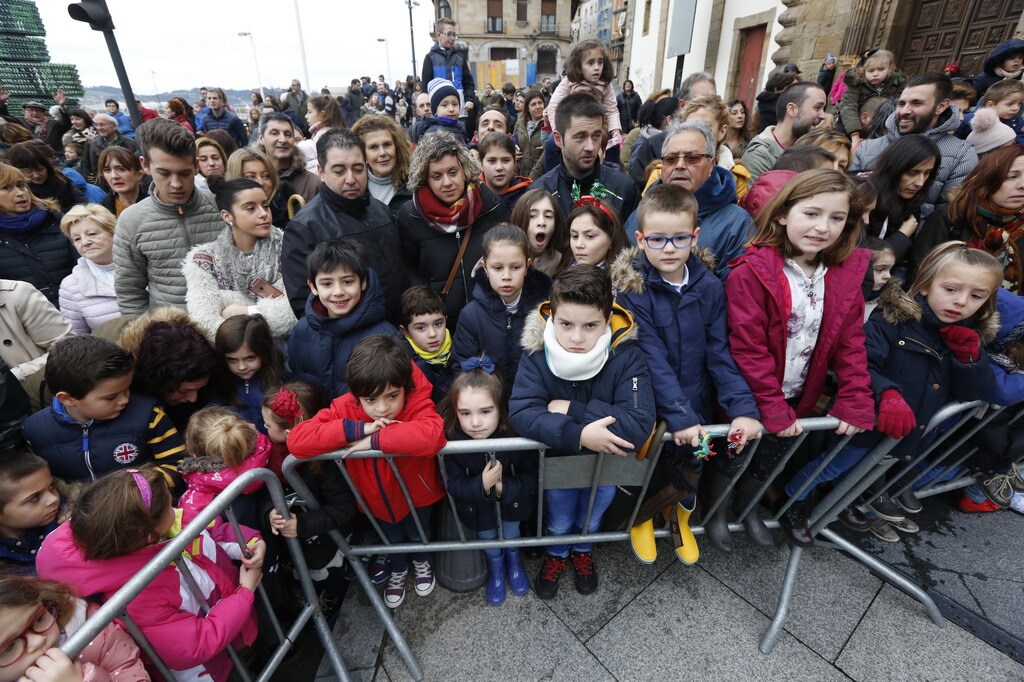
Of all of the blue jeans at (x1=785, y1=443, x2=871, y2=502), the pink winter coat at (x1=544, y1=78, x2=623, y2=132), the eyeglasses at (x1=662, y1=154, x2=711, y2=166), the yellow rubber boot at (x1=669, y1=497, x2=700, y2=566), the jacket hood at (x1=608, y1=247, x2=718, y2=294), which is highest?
the pink winter coat at (x1=544, y1=78, x2=623, y2=132)

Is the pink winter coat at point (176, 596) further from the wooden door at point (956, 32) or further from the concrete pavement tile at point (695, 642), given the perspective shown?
the wooden door at point (956, 32)

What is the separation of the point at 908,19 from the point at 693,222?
415 inches

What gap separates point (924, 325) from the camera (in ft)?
7.77

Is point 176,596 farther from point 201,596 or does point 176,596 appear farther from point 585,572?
point 585,572

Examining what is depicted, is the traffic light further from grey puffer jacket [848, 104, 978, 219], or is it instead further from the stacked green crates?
the stacked green crates

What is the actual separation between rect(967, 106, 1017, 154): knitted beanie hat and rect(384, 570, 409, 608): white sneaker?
19.4 feet

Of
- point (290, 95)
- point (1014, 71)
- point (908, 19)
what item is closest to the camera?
point (1014, 71)

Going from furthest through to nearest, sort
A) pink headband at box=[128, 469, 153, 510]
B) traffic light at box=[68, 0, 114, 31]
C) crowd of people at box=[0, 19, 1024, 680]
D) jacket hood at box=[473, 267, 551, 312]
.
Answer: traffic light at box=[68, 0, 114, 31] < jacket hood at box=[473, 267, 551, 312] < crowd of people at box=[0, 19, 1024, 680] < pink headband at box=[128, 469, 153, 510]

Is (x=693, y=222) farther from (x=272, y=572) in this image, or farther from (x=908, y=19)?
(x=908, y=19)

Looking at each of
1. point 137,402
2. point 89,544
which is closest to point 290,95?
point 137,402

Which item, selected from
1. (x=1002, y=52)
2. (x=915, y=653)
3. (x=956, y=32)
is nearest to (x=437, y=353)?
(x=915, y=653)

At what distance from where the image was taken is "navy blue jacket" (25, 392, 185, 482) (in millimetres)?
2031

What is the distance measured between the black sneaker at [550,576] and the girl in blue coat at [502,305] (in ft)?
3.48

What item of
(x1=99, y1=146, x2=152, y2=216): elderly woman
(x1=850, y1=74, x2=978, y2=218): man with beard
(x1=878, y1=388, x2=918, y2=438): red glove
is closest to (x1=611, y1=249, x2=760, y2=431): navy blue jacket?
(x1=878, y1=388, x2=918, y2=438): red glove
